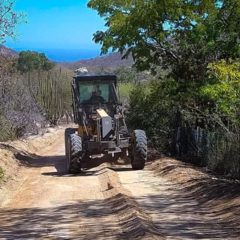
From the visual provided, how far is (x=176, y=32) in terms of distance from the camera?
22.9 metres

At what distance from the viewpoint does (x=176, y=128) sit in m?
24.2

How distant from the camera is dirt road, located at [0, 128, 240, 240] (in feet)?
31.1

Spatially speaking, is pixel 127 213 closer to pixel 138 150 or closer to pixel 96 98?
pixel 138 150

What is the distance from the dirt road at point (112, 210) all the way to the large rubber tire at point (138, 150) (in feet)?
3.85

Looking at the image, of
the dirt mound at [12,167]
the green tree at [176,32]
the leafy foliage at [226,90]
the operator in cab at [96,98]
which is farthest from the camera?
the green tree at [176,32]

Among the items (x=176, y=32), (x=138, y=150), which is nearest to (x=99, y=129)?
(x=138, y=150)

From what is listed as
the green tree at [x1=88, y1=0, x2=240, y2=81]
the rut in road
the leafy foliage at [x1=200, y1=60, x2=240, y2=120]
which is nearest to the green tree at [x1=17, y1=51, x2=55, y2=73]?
the green tree at [x1=88, y1=0, x2=240, y2=81]

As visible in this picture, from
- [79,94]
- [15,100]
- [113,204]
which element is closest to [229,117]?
[79,94]

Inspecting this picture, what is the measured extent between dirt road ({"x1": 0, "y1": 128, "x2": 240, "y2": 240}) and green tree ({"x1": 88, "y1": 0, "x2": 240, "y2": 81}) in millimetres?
6838

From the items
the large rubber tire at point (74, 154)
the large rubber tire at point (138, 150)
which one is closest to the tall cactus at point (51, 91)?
the large rubber tire at point (74, 154)

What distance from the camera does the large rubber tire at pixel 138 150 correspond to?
1844cm

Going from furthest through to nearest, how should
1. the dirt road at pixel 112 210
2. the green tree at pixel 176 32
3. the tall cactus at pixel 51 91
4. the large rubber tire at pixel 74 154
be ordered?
the tall cactus at pixel 51 91 → the green tree at pixel 176 32 → the large rubber tire at pixel 74 154 → the dirt road at pixel 112 210

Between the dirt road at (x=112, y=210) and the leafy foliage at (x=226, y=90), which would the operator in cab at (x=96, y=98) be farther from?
the leafy foliage at (x=226, y=90)

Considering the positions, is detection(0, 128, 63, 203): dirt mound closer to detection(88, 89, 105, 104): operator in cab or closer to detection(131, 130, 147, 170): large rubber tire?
detection(88, 89, 105, 104): operator in cab
